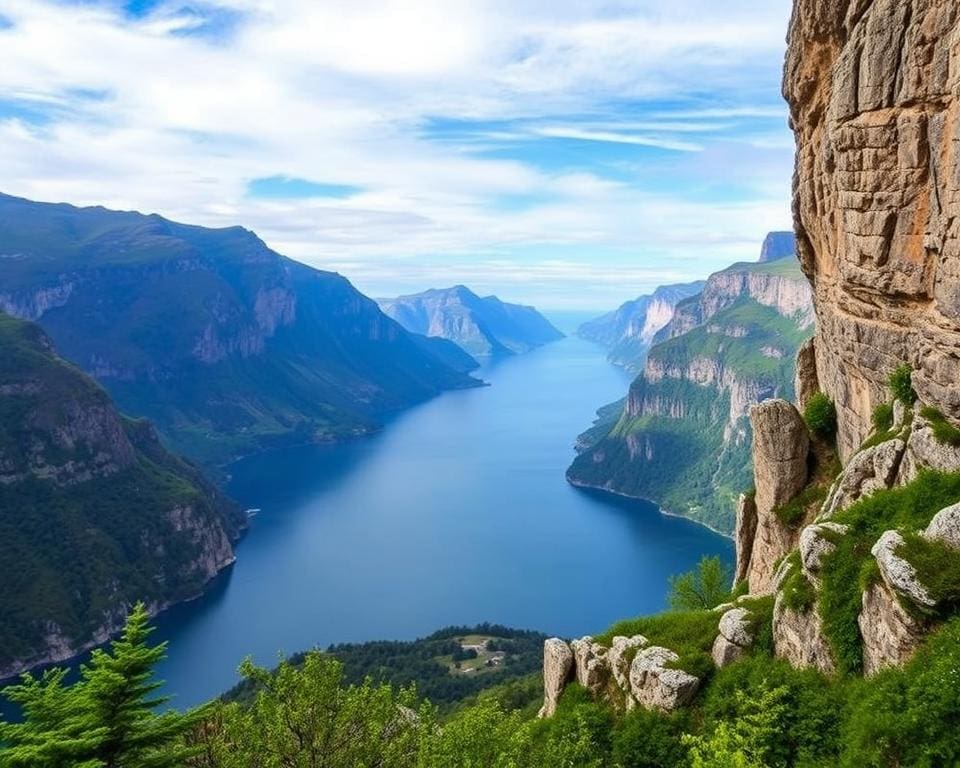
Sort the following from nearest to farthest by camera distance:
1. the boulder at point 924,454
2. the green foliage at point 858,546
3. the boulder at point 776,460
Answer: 1. the green foliage at point 858,546
2. the boulder at point 924,454
3. the boulder at point 776,460

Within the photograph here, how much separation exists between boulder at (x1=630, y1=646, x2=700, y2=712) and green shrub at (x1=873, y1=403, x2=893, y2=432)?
13.0m

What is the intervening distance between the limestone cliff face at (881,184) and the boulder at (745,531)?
26.5ft

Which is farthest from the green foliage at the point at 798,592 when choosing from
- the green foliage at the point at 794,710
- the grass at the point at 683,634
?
the grass at the point at 683,634

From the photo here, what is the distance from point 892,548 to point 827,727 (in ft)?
20.1

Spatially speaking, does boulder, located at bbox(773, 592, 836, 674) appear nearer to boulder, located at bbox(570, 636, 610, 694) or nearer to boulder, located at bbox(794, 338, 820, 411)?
boulder, located at bbox(570, 636, 610, 694)

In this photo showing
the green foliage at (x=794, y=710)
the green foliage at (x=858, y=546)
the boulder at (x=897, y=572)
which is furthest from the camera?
the green foliage at (x=858, y=546)

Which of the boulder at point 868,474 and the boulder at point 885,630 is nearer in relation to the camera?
the boulder at point 885,630

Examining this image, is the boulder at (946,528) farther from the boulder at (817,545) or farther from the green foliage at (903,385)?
the green foliage at (903,385)

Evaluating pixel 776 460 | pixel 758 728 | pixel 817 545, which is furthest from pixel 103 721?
pixel 776 460

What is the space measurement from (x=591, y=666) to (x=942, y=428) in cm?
1738

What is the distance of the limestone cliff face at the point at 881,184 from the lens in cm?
2595

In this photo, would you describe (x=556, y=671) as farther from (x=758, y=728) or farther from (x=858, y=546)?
(x=858, y=546)

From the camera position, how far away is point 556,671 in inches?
1320

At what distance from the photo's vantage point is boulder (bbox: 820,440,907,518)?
2656cm
